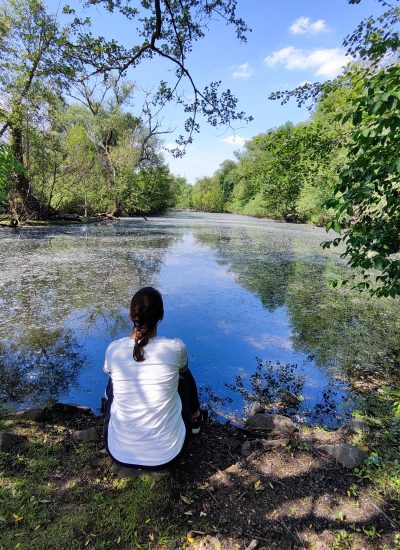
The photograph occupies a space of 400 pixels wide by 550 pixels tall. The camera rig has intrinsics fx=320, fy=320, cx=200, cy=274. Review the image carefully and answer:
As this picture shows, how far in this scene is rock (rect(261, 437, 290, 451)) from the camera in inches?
93.2

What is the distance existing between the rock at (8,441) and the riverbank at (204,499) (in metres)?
0.03

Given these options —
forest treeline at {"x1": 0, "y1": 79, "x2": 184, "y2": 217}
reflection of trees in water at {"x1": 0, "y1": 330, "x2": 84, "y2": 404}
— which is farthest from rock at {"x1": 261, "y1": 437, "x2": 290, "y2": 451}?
forest treeline at {"x1": 0, "y1": 79, "x2": 184, "y2": 217}

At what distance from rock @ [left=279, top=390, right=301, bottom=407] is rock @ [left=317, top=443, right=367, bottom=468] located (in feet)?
3.30

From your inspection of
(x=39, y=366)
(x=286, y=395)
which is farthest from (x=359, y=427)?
(x=39, y=366)

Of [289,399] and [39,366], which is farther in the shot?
[39,366]

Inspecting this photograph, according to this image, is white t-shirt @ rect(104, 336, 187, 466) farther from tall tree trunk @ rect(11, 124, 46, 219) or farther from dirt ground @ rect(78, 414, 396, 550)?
tall tree trunk @ rect(11, 124, 46, 219)

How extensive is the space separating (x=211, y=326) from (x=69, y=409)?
8.98ft

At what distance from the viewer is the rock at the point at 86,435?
2.41 meters

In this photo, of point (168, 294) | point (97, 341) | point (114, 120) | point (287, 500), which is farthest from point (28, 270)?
point (114, 120)

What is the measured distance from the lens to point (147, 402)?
183 centimetres

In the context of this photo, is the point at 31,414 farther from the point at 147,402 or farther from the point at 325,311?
the point at 325,311

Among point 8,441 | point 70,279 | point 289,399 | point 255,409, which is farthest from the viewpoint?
point 70,279

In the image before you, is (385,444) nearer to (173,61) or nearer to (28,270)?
(173,61)

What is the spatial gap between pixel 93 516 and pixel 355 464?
1.66m
